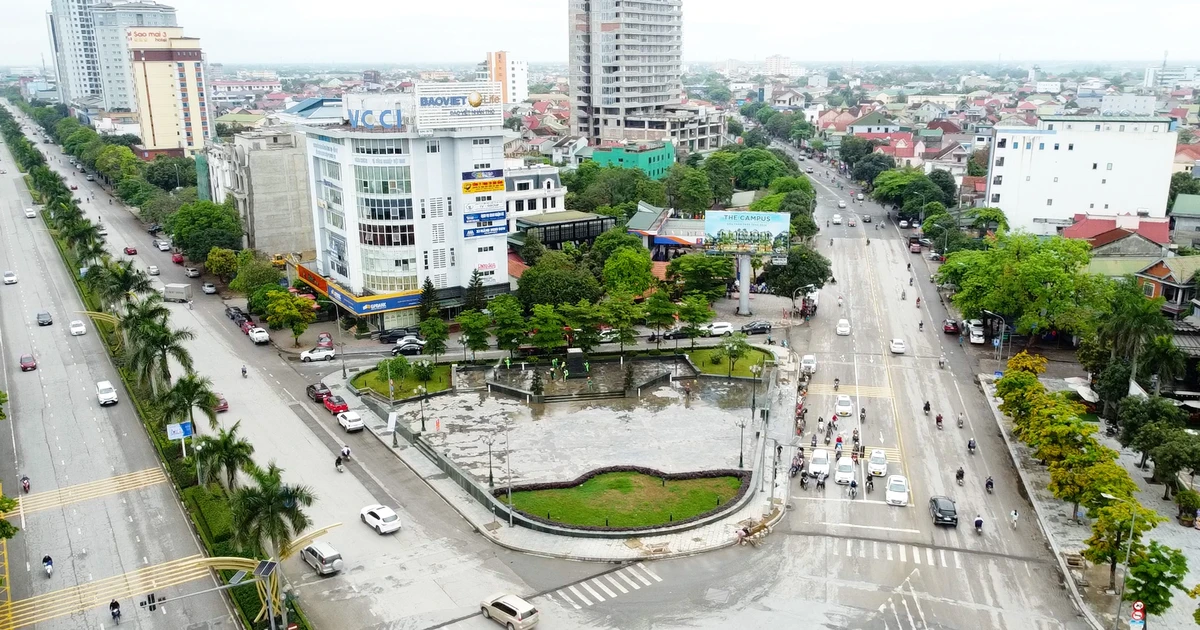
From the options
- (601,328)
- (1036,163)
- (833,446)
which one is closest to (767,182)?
(1036,163)

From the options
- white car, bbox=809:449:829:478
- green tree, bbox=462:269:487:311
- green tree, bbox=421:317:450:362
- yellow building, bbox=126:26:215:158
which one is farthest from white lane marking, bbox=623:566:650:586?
yellow building, bbox=126:26:215:158

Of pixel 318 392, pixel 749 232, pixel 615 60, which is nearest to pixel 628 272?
pixel 749 232

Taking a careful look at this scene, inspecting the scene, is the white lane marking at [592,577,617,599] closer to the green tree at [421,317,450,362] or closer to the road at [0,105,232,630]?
the road at [0,105,232,630]

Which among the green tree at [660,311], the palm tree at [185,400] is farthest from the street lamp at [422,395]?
the green tree at [660,311]

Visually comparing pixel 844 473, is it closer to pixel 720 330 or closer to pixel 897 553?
pixel 897 553

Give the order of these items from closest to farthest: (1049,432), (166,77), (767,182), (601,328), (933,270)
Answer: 1. (1049,432)
2. (601,328)
3. (933,270)
4. (767,182)
5. (166,77)

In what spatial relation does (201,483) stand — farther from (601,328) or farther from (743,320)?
(743,320)
